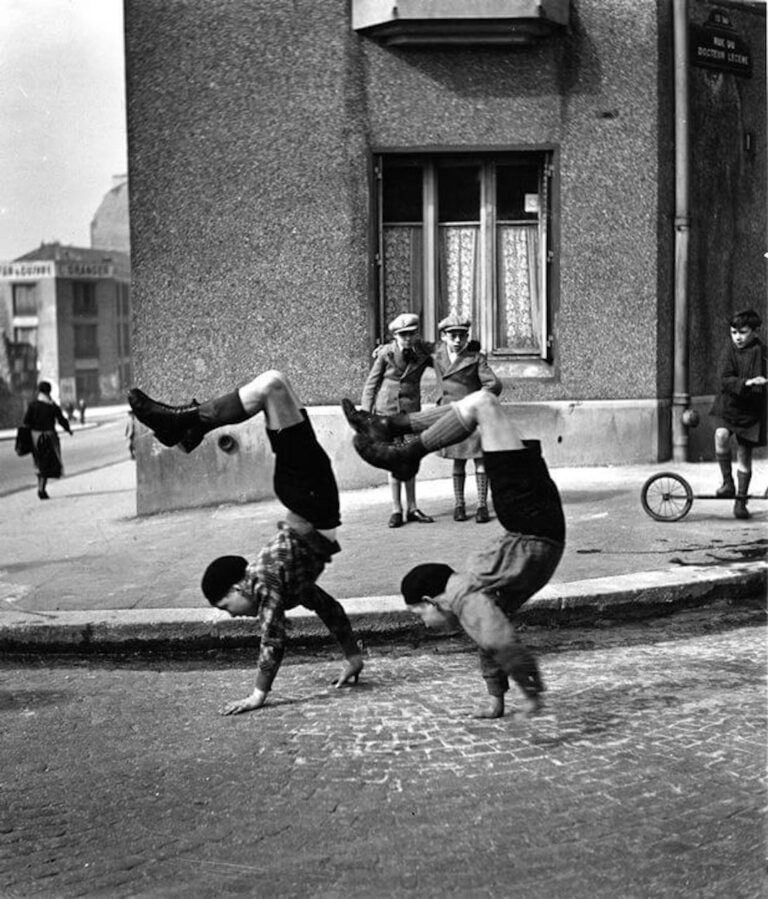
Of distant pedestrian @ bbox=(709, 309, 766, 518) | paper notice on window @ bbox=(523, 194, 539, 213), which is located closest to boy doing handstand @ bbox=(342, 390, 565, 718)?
distant pedestrian @ bbox=(709, 309, 766, 518)

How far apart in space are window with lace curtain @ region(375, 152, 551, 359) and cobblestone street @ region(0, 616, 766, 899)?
5.64 m

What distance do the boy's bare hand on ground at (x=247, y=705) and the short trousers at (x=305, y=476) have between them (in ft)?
3.13

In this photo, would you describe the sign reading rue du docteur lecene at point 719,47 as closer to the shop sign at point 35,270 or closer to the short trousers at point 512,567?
the short trousers at point 512,567

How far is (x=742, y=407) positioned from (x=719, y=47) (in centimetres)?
470

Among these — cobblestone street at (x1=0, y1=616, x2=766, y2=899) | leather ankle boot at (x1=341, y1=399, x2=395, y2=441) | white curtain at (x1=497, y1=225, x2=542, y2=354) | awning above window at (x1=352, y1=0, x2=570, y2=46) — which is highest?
awning above window at (x1=352, y1=0, x2=570, y2=46)

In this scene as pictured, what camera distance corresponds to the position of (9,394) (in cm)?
1830

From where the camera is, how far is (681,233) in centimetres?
1162

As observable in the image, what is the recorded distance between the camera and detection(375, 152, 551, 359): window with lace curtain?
1141 cm

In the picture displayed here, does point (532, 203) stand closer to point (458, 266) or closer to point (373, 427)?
point (458, 266)

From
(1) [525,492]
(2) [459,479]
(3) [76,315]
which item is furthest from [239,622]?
(3) [76,315]

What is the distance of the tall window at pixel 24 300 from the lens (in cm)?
3825

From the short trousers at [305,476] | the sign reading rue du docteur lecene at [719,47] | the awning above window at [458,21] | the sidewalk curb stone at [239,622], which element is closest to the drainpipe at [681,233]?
the sign reading rue du docteur lecene at [719,47]

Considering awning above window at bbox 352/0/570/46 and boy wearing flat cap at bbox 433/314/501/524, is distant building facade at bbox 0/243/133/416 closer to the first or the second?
awning above window at bbox 352/0/570/46

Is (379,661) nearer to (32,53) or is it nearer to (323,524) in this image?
(323,524)
